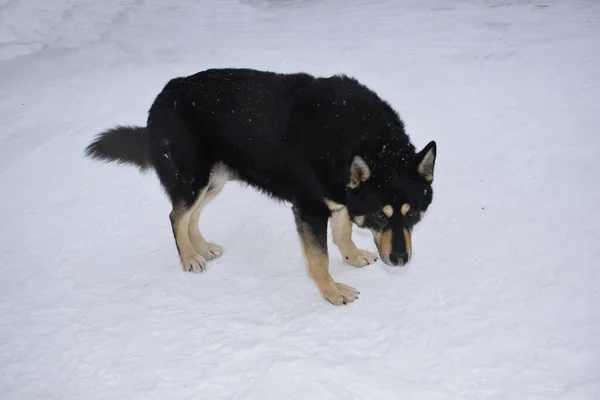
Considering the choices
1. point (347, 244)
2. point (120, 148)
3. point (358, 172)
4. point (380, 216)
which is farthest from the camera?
point (120, 148)

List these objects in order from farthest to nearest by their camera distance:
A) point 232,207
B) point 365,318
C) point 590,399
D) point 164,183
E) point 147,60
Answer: point 147,60, point 232,207, point 164,183, point 365,318, point 590,399

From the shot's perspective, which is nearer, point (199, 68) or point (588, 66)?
point (588, 66)

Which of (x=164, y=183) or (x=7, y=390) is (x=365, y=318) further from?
(x=7, y=390)

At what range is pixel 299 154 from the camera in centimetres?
448

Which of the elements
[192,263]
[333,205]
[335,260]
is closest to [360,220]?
[333,205]

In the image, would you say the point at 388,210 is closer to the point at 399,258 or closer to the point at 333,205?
the point at 399,258

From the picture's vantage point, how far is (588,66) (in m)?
8.23

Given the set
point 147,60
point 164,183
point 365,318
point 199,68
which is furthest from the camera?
point 147,60

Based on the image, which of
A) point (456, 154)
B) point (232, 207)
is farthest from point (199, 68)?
point (456, 154)

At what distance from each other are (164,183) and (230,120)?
90cm

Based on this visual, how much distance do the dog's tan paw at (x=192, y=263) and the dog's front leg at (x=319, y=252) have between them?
3.75 ft

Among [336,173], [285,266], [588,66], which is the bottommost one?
[285,266]

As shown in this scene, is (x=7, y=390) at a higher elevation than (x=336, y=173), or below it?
below

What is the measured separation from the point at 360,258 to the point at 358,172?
147 cm
